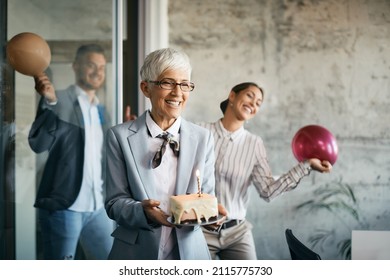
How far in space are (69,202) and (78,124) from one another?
36cm

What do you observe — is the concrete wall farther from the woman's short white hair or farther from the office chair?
the woman's short white hair

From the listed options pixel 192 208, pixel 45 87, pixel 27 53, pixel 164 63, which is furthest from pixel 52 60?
pixel 192 208

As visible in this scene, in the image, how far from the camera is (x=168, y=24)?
6.61 ft

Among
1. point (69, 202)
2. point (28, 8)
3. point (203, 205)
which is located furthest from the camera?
point (69, 202)

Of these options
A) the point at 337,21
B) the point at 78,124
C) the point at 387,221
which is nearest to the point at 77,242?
the point at 78,124

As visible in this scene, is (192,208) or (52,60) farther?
(52,60)

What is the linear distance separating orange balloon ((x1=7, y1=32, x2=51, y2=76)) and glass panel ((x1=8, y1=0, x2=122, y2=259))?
0.06m

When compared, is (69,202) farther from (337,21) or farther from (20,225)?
(337,21)

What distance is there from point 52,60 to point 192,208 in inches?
A: 40.3

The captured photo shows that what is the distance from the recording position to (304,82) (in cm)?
200

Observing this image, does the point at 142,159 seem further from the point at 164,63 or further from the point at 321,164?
the point at 321,164

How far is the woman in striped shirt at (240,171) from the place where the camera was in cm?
188

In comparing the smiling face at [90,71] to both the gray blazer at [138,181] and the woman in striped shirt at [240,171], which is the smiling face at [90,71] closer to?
the woman in striped shirt at [240,171]

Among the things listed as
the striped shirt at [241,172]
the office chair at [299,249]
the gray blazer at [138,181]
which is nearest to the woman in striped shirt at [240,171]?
the striped shirt at [241,172]
